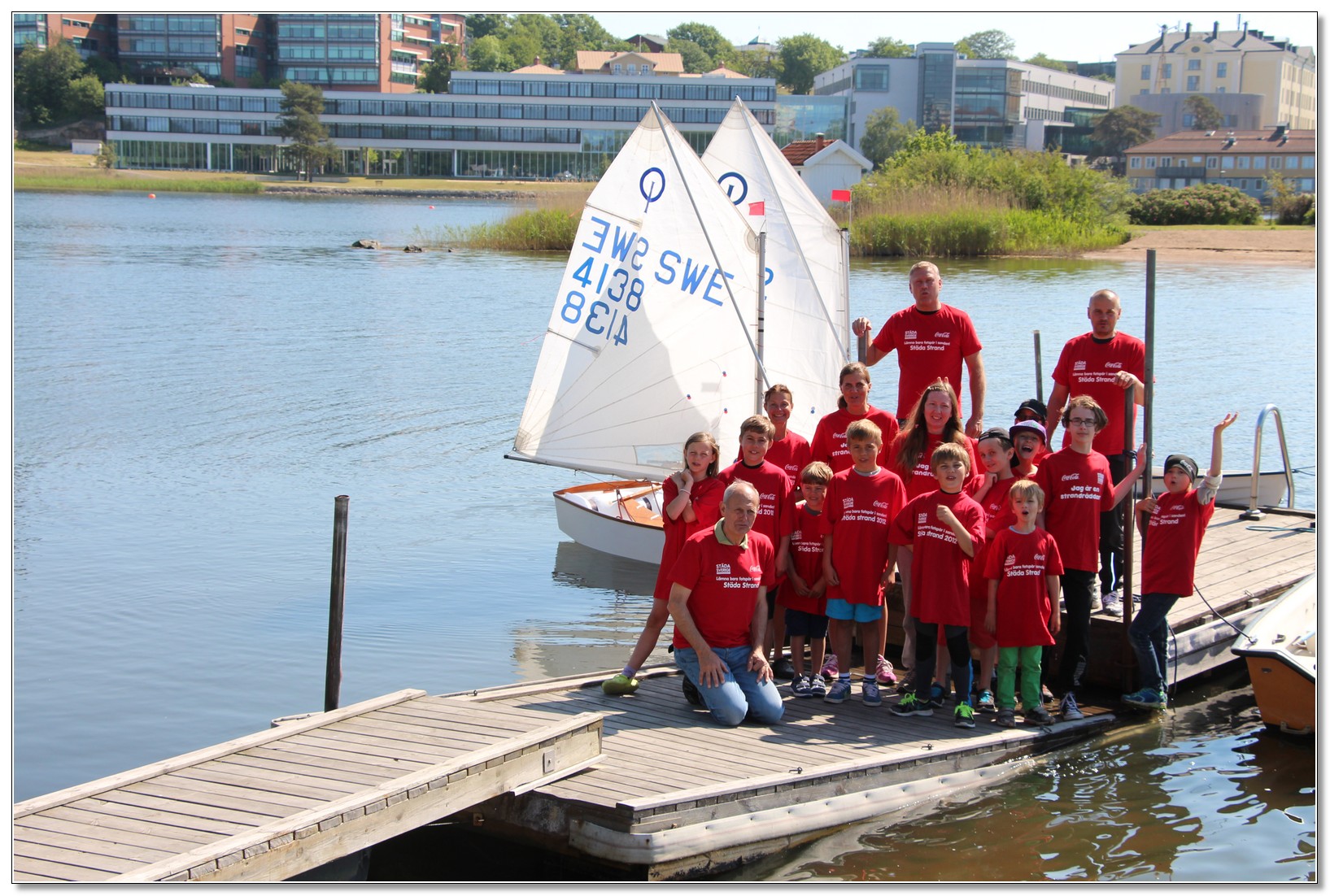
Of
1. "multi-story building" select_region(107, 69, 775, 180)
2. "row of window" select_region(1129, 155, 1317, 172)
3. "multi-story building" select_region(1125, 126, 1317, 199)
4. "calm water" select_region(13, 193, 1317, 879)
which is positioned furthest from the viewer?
"multi-story building" select_region(107, 69, 775, 180)

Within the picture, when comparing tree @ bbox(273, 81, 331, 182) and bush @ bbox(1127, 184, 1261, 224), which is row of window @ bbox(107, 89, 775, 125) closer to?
tree @ bbox(273, 81, 331, 182)

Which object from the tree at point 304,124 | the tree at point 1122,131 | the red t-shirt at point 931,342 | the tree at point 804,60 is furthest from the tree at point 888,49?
the red t-shirt at point 931,342

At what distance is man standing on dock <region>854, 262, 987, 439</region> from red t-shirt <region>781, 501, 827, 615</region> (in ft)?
4.96

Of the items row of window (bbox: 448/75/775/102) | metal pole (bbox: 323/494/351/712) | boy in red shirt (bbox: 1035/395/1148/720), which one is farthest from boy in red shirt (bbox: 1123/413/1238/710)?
row of window (bbox: 448/75/775/102)

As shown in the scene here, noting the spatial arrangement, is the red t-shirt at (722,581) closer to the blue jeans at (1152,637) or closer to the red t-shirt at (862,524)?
the red t-shirt at (862,524)

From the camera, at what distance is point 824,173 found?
6931 centimetres

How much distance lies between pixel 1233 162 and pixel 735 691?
102m

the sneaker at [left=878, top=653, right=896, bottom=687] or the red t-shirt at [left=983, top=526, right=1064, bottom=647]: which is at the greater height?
the red t-shirt at [left=983, top=526, right=1064, bottom=647]

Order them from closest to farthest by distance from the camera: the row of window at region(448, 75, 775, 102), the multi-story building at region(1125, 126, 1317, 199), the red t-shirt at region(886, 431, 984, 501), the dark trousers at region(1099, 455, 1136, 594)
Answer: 1. the red t-shirt at region(886, 431, 984, 501)
2. the dark trousers at region(1099, 455, 1136, 594)
3. the row of window at region(448, 75, 775, 102)
4. the multi-story building at region(1125, 126, 1317, 199)

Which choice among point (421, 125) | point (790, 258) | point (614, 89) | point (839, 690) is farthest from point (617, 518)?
point (421, 125)

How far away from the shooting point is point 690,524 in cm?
785

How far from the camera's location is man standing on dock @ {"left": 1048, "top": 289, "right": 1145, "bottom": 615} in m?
8.62

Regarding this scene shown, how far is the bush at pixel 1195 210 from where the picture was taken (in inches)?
2532

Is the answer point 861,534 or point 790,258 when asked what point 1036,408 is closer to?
point 861,534
